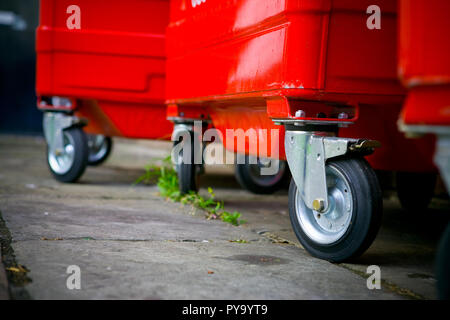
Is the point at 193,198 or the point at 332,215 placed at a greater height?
the point at 332,215

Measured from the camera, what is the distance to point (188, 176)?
4398 millimetres

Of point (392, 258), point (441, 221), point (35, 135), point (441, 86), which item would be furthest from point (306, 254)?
point (35, 135)

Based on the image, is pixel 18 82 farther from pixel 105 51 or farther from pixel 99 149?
pixel 105 51

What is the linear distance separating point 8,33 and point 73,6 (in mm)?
8642

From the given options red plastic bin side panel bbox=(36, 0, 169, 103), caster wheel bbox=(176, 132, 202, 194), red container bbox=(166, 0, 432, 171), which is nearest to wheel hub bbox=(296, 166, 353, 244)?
red container bbox=(166, 0, 432, 171)

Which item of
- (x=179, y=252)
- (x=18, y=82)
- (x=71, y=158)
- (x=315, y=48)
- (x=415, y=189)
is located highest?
(x=18, y=82)

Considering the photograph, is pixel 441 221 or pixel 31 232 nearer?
pixel 31 232

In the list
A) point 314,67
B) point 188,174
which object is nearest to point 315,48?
point 314,67

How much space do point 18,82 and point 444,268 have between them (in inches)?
486

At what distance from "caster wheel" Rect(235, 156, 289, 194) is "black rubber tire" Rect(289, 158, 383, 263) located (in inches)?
103

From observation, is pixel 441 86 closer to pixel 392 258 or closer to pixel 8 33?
pixel 392 258

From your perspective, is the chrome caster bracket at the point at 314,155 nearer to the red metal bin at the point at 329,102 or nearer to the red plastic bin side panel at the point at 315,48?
the red metal bin at the point at 329,102

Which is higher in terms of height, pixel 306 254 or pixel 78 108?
pixel 78 108

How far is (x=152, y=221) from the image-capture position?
3.57m
